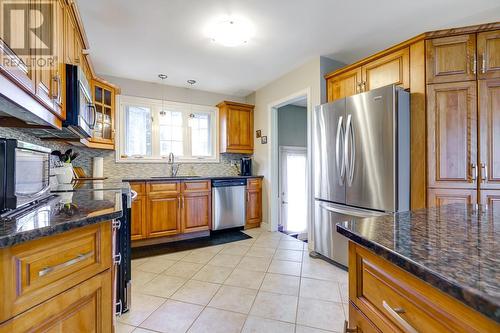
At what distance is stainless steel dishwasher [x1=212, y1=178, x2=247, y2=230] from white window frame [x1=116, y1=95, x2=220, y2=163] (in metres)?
0.77

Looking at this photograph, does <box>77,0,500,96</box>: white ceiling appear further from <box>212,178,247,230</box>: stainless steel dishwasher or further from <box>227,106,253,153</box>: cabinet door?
<box>212,178,247,230</box>: stainless steel dishwasher

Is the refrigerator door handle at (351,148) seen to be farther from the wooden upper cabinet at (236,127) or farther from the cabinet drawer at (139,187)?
the cabinet drawer at (139,187)

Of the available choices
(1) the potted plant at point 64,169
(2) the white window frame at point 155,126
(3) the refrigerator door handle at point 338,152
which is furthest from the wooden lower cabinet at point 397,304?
(2) the white window frame at point 155,126

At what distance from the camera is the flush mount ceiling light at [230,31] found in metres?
2.27

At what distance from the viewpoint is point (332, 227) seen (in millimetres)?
2566

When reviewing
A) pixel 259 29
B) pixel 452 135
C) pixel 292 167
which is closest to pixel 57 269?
pixel 259 29

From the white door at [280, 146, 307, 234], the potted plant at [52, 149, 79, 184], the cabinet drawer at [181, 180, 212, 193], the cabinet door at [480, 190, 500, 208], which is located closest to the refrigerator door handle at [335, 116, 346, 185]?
the cabinet door at [480, 190, 500, 208]

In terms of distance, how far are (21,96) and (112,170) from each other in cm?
284

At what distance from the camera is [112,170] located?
355 centimetres

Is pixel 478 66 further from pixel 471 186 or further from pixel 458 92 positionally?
pixel 471 186

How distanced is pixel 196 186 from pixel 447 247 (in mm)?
3250

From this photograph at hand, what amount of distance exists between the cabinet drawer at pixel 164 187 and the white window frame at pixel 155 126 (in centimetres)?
72

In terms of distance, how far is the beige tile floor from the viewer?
5.40 ft

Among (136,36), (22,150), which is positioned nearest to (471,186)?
(22,150)
